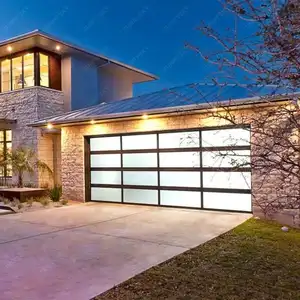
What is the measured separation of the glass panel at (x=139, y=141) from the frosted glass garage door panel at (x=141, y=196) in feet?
4.53

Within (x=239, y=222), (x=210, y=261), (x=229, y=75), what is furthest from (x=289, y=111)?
(x=239, y=222)

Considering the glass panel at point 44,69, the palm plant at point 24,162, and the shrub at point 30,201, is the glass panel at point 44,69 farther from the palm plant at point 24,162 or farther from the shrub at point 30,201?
the shrub at point 30,201

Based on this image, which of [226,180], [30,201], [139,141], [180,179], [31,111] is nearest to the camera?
[226,180]

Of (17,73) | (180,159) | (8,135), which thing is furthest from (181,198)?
(17,73)

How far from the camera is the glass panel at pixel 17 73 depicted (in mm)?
15899

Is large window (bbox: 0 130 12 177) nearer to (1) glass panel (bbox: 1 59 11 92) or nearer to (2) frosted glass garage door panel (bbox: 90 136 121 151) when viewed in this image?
(1) glass panel (bbox: 1 59 11 92)

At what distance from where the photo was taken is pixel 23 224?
8562 millimetres

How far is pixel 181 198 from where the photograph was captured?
10.3 metres

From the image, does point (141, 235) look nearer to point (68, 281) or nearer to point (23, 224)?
point (68, 281)

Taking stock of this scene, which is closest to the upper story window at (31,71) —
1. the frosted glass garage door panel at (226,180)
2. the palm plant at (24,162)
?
the palm plant at (24,162)

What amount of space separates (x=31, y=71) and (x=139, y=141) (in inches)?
287

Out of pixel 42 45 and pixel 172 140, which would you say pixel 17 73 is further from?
A: pixel 172 140

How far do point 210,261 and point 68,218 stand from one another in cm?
498

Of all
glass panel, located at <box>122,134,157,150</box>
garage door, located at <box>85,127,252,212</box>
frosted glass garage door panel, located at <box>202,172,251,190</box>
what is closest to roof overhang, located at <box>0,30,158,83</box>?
garage door, located at <box>85,127,252,212</box>
